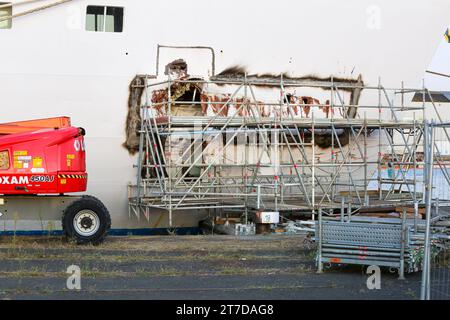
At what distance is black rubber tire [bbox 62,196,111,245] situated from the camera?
12078mm

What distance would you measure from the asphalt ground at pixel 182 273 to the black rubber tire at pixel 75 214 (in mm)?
178

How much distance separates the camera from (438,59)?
18859 millimetres

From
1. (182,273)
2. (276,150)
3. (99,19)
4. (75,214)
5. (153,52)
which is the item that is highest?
(99,19)

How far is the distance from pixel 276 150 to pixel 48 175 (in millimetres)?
5482

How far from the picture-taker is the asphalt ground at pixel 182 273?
8539 millimetres

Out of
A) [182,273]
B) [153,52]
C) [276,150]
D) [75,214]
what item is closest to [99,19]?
[153,52]

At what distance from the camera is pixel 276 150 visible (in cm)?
1574

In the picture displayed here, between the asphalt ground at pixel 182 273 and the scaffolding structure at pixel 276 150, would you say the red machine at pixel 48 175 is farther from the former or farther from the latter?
the scaffolding structure at pixel 276 150

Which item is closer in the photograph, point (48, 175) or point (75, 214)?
point (75, 214)

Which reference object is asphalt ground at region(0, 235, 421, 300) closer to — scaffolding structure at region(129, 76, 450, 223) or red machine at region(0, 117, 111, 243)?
red machine at region(0, 117, 111, 243)

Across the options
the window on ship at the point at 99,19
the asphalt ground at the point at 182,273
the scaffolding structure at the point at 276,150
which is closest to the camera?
the asphalt ground at the point at 182,273

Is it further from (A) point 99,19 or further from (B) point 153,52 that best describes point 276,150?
(A) point 99,19

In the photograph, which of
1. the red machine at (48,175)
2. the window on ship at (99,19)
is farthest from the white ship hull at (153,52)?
the red machine at (48,175)
